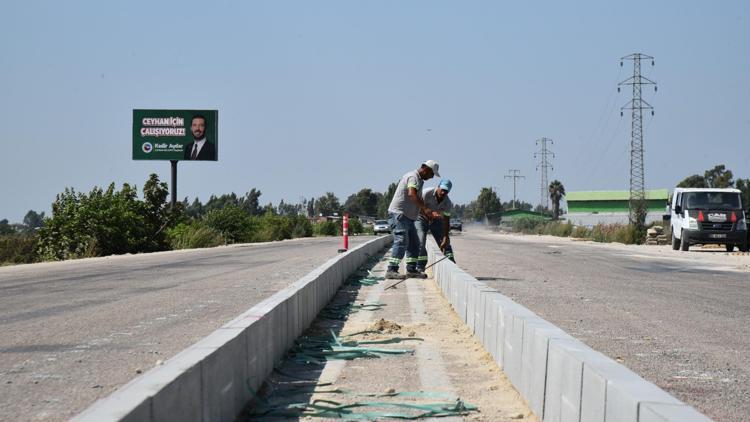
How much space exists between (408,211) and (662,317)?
525 centimetres

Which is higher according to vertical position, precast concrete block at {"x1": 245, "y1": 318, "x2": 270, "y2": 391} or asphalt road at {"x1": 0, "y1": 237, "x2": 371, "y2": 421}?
precast concrete block at {"x1": 245, "y1": 318, "x2": 270, "y2": 391}

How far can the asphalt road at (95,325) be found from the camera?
19.0 ft

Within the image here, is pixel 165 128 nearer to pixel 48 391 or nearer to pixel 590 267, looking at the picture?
pixel 590 267

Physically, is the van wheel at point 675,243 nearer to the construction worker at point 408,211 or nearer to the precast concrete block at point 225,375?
the construction worker at point 408,211

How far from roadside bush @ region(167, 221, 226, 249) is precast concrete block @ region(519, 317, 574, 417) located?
1385 inches

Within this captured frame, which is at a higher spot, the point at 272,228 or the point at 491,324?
the point at 272,228

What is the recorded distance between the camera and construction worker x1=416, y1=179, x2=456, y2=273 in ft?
48.7

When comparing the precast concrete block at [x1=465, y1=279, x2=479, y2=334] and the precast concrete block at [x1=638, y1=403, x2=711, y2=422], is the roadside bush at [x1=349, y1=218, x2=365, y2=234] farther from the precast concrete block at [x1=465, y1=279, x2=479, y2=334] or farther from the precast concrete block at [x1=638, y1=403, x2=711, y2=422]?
the precast concrete block at [x1=638, y1=403, x2=711, y2=422]

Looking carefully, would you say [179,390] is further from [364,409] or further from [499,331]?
[499,331]

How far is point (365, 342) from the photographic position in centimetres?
799

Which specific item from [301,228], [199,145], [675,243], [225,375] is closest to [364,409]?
[225,375]

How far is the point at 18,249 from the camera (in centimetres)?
3141

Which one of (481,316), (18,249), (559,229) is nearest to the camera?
(481,316)

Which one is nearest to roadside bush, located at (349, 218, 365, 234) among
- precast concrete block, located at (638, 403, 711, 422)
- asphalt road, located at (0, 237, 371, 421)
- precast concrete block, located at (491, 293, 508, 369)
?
asphalt road, located at (0, 237, 371, 421)
